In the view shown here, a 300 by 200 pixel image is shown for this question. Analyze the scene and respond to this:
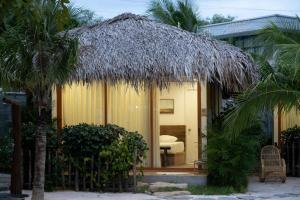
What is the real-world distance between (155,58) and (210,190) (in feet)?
9.74

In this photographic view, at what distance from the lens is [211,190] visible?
41.2 ft

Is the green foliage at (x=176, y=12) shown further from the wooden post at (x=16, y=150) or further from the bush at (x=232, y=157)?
the wooden post at (x=16, y=150)

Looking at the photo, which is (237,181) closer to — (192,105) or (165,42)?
(192,105)

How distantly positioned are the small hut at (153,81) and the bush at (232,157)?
78cm

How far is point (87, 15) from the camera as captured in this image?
2608 centimetres

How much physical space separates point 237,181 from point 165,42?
11.0 ft

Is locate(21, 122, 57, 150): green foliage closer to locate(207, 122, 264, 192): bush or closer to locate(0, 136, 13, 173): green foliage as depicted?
locate(0, 136, 13, 173): green foliage

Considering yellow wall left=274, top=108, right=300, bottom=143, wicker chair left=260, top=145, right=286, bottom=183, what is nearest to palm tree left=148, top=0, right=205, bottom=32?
yellow wall left=274, top=108, right=300, bottom=143

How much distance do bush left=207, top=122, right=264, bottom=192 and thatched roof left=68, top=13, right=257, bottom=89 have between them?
1.37 meters

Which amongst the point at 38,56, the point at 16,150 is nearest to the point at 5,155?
the point at 16,150

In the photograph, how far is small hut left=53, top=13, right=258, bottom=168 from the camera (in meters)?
12.9

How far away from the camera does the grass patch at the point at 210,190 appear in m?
12.3

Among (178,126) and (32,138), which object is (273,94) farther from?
(32,138)

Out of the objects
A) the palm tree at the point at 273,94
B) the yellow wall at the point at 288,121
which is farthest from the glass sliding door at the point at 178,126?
the palm tree at the point at 273,94
